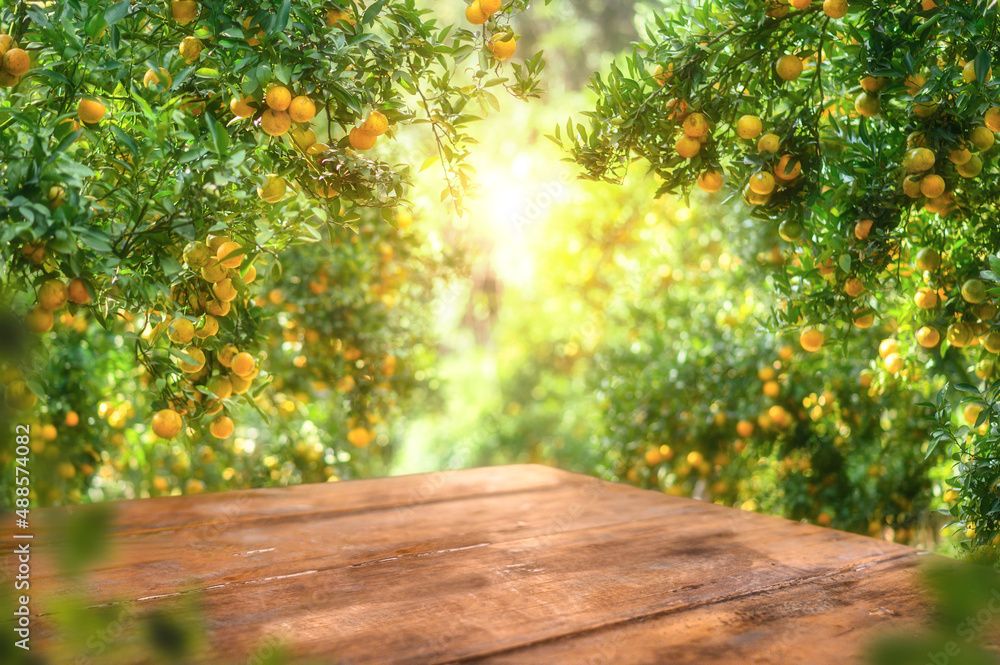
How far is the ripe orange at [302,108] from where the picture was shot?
963 mm

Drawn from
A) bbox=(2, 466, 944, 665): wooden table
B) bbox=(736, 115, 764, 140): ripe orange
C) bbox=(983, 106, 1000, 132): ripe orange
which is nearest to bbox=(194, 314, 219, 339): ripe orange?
bbox=(2, 466, 944, 665): wooden table

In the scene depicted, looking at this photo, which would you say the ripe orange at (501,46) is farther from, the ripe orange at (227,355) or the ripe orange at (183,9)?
the ripe orange at (227,355)

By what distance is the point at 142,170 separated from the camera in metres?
0.95

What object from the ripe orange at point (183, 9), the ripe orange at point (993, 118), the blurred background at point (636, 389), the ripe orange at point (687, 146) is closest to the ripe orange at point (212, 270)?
the ripe orange at point (183, 9)

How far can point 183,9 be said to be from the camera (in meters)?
0.98

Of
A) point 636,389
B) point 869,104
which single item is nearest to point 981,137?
point 869,104

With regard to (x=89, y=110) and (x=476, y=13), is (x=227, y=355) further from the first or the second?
(x=476, y=13)

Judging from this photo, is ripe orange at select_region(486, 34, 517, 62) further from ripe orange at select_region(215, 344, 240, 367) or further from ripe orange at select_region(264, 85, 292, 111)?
ripe orange at select_region(215, 344, 240, 367)

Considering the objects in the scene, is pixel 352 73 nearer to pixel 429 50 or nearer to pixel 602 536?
pixel 429 50

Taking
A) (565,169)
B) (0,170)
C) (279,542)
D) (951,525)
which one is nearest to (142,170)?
(0,170)

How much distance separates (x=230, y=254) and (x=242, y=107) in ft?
0.65

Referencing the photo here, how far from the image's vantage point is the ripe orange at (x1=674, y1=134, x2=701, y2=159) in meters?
1.21

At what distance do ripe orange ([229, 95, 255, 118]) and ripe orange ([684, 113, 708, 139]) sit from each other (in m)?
0.67

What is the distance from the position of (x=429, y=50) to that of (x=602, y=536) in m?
0.79
